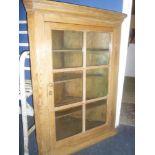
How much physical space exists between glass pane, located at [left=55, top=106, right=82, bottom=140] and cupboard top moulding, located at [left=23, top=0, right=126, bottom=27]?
883mm

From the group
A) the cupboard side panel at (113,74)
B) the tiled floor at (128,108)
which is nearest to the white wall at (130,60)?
the tiled floor at (128,108)

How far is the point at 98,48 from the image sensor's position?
5.93 ft

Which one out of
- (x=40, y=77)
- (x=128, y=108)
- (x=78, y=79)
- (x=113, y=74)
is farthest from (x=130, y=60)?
(x=40, y=77)

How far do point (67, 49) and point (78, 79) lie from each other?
0.33 meters

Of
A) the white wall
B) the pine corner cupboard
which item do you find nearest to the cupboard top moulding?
the pine corner cupboard

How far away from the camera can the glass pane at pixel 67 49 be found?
149 cm

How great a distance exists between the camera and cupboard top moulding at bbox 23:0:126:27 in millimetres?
1240

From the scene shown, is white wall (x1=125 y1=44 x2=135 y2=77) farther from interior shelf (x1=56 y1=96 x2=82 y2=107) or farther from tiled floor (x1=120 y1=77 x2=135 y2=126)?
interior shelf (x1=56 y1=96 x2=82 y2=107)

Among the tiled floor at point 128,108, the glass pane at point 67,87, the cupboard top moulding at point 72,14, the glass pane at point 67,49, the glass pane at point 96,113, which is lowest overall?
the tiled floor at point 128,108

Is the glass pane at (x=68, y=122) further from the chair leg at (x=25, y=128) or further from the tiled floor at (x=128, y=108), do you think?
the tiled floor at (x=128, y=108)

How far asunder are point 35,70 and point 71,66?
1.24 ft

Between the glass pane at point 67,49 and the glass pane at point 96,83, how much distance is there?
0.21 m

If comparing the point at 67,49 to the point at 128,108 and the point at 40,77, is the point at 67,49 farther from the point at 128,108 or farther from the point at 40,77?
the point at 128,108
